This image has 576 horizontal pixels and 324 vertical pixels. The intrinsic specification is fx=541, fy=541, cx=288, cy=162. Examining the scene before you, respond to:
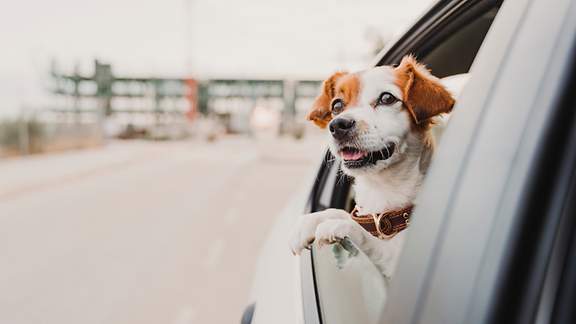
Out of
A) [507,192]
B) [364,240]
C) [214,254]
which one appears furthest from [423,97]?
[214,254]

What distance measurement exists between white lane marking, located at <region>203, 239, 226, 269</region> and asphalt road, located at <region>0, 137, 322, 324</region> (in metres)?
0.01

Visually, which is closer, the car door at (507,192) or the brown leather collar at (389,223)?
the car door at (507,192)

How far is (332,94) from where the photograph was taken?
1.29 metres

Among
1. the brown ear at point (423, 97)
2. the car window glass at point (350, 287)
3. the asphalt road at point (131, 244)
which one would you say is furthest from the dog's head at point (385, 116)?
the asphalt road at point (131, 244)

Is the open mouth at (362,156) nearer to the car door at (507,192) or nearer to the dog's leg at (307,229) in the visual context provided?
the dog's leg at (307,229)

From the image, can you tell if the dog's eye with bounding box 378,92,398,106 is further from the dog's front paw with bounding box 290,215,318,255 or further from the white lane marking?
the white lane marking

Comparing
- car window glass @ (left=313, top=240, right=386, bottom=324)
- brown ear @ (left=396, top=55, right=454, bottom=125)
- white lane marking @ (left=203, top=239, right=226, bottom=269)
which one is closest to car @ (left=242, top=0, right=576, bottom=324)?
brown ear @ (left=396, top=55, right=454, bottom=125)

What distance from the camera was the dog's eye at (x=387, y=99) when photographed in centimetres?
112

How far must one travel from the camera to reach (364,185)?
4.01 feet

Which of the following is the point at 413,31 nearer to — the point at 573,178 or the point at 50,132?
the point at 573,178

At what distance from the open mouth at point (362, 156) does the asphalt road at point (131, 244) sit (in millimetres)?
1195

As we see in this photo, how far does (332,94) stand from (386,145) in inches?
10.5

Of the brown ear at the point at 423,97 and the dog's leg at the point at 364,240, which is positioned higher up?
the brown ear at the point at 423,97

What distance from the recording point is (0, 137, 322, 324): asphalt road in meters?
4.66
